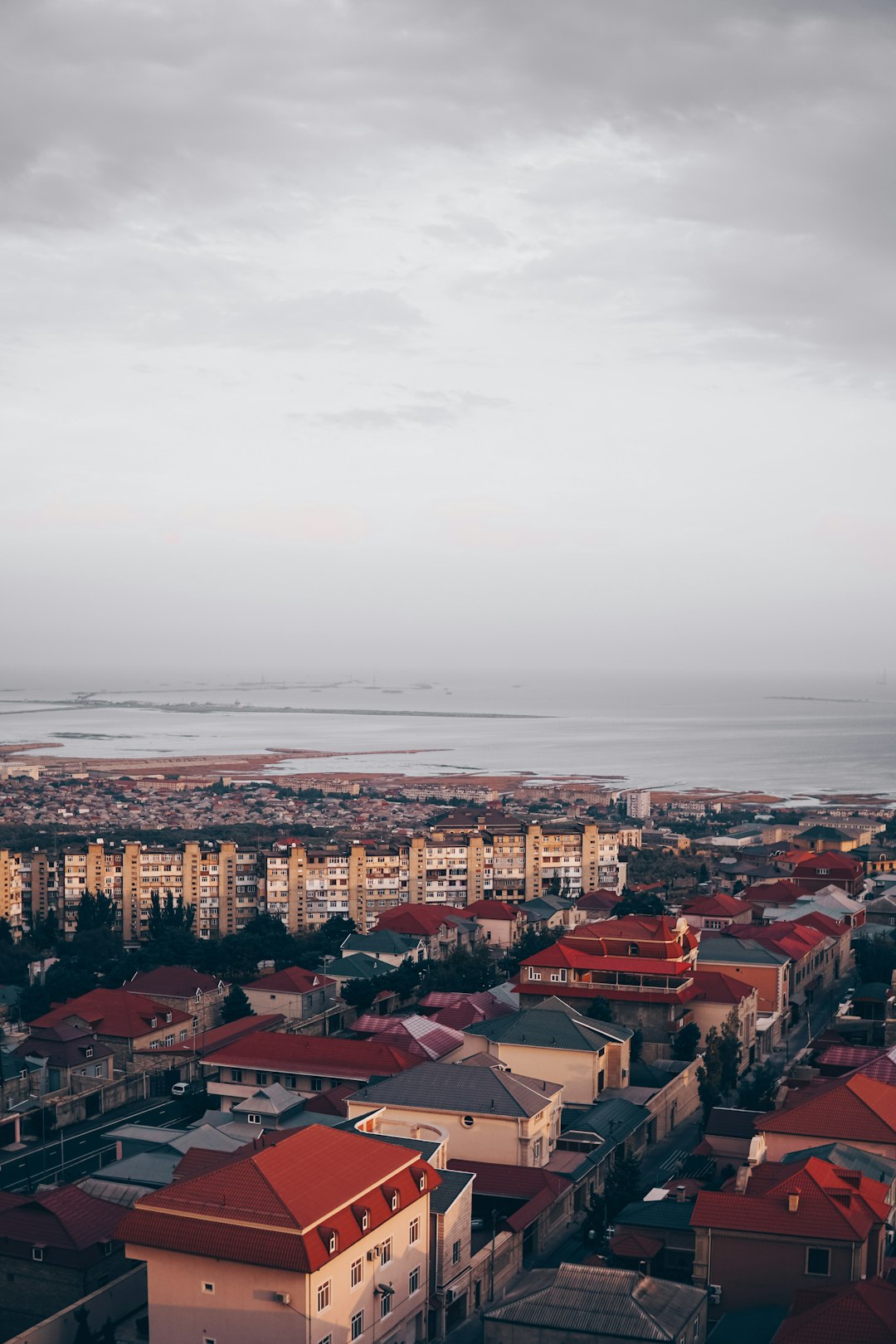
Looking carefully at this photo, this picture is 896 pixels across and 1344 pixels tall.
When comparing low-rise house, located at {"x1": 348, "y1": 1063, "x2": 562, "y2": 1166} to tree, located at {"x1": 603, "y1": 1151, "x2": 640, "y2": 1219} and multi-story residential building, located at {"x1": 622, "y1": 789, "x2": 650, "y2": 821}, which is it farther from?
multi-story residential building, located at {"x1": 622, "y1": 789, "x2": 650, "y2": 821}

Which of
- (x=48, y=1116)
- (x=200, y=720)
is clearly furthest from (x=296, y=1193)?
(x=200, y=720)

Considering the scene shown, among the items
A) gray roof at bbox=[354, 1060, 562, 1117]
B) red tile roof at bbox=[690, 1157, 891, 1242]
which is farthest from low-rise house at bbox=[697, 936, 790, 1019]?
red tile roof at bbox=[690, 1157, 891, 1242]

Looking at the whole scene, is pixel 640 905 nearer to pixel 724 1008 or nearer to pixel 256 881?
pixel 724 1008

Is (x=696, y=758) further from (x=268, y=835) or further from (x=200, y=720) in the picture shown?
(x=200, y=720)

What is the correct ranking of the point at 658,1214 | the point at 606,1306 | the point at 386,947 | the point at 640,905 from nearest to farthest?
the point at 606,1306 → the point at 658,1214 → the point at 386,947 → the point at 640,905

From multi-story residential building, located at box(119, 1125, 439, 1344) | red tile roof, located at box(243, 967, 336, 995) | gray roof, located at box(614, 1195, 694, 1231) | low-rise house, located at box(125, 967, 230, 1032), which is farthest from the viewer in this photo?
red tile roof, located at box(243, 967, 336, 995)

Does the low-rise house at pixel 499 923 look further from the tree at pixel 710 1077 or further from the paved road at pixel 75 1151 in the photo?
the paved road at pixel 75 1151

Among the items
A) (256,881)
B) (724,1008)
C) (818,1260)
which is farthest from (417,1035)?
(256,881)
